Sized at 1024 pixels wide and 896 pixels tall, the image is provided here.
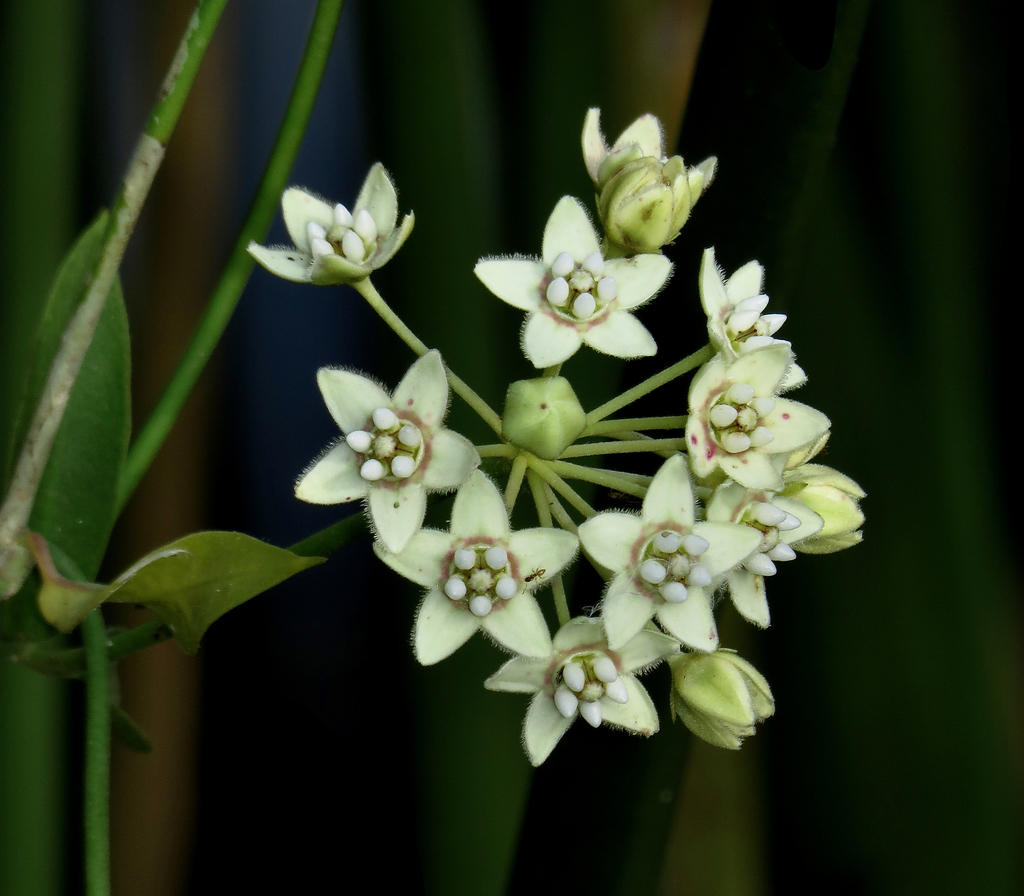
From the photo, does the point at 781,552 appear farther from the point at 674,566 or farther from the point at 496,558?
the point at 496,558

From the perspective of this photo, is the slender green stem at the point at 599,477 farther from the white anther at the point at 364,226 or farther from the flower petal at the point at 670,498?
the white anther at the point at 364,226

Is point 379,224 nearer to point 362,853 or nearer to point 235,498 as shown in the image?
point 235,498

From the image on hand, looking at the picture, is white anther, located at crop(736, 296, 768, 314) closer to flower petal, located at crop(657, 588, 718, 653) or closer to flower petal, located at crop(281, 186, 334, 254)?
flower petal, located at crop(657, 588, 718, 653)

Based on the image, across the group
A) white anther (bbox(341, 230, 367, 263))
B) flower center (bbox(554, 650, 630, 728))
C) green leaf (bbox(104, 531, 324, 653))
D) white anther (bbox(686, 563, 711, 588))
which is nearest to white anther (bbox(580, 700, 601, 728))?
flower center (bbox(554, 650, 630, 728))

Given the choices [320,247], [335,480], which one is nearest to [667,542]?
[335,480]

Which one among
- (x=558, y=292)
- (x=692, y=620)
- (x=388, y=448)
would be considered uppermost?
(x=558, y=292)

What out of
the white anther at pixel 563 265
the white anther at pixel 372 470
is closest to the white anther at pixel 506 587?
the white anther at pixel 372 470

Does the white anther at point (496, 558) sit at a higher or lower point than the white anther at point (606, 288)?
lower
